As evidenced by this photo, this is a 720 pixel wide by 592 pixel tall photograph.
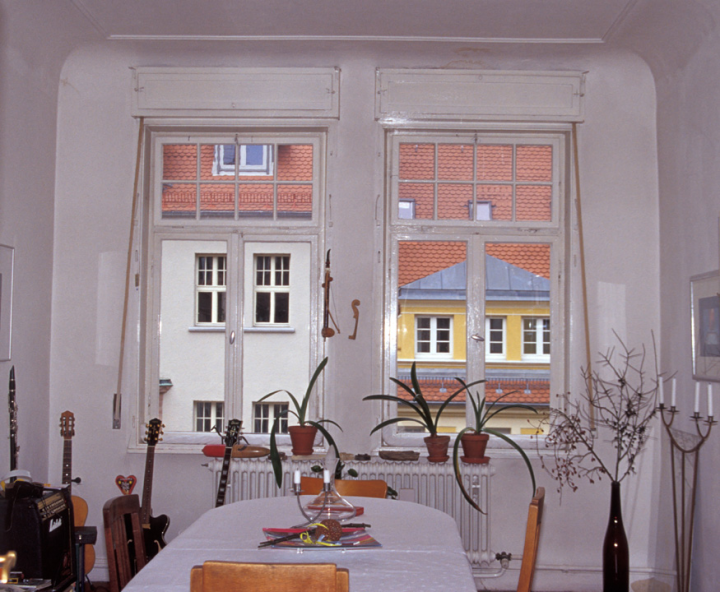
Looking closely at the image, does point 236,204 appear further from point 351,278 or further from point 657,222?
point 657,222

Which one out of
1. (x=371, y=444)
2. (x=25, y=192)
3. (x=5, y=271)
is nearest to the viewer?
(x=5, y=271)

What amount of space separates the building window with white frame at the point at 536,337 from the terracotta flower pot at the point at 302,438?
150 centimetres

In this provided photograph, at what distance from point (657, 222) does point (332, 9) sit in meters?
2.42

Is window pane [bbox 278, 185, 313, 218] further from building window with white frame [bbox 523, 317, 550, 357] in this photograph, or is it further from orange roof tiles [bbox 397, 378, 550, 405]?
building window with white frame [bbox 523, 317, 550, 357]

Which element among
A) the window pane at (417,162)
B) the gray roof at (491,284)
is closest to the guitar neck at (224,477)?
the gray roof at (491,284)

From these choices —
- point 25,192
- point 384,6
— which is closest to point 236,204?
point 25,192

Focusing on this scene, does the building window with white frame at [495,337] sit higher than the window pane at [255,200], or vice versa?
the window pane at [255,200]

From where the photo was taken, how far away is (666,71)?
4.16 metres

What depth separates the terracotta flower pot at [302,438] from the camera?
13.6 feet

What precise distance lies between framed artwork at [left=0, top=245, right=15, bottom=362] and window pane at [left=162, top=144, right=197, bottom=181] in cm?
117

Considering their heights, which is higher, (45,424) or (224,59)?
(224,59)

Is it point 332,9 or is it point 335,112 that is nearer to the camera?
point 332,9

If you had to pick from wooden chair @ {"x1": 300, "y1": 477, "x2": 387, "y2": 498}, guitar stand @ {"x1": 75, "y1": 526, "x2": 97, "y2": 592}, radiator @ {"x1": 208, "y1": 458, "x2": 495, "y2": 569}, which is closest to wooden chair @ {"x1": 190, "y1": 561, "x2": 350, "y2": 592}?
wooden chair @ {"x1": 300, "y1": 477, "x2": 387, "y2": 498}

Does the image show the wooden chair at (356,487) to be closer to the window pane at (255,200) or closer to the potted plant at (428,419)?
the potted plant at (428,419)
